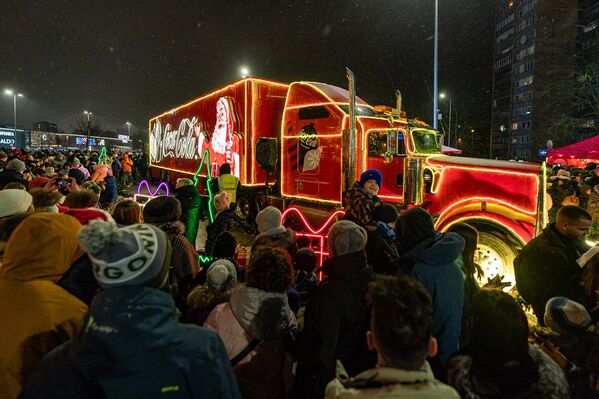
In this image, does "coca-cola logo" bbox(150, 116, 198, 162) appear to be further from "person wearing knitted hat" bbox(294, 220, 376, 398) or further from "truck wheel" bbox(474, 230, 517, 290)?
"person wearing knitted hat" bbox(294, 220, 376, 398)

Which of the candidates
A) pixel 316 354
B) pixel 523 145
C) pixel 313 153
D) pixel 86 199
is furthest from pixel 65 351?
pixel 523 145

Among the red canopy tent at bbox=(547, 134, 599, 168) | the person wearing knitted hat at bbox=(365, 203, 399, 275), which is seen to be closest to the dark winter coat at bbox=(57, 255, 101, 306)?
the person wearing knitted hat at bbox=(365, 203, 399, 275)

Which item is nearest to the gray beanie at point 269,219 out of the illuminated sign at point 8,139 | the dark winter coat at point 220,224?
the dark winter coat at point 220,224

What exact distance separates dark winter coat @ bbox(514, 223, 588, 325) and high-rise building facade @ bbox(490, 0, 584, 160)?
70.7 metres

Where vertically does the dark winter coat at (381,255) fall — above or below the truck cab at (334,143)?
below

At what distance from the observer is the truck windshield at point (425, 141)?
8477mm

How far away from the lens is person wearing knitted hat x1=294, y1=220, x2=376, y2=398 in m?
2.46

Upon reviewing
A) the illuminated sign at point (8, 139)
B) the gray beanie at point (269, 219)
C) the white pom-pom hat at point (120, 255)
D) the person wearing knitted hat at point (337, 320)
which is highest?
the illuminated sign at point (8, 139)

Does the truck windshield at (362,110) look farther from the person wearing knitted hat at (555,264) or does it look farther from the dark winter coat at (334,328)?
the dark winter coat at (334,328)

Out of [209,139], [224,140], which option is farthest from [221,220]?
[209,139]

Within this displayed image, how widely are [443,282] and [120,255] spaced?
Result: 226cm

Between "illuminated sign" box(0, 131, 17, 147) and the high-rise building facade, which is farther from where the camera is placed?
the high-rise building facade

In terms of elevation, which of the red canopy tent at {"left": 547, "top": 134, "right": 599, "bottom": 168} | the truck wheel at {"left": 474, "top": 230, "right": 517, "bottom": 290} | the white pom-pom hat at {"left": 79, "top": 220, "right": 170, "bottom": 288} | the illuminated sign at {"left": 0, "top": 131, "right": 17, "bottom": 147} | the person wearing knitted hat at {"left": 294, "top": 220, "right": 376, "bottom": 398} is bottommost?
the truck wheel at {"left": 474, "top": 230, "right": 517, "bottom": 290}

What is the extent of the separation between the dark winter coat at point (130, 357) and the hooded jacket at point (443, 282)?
188cm
